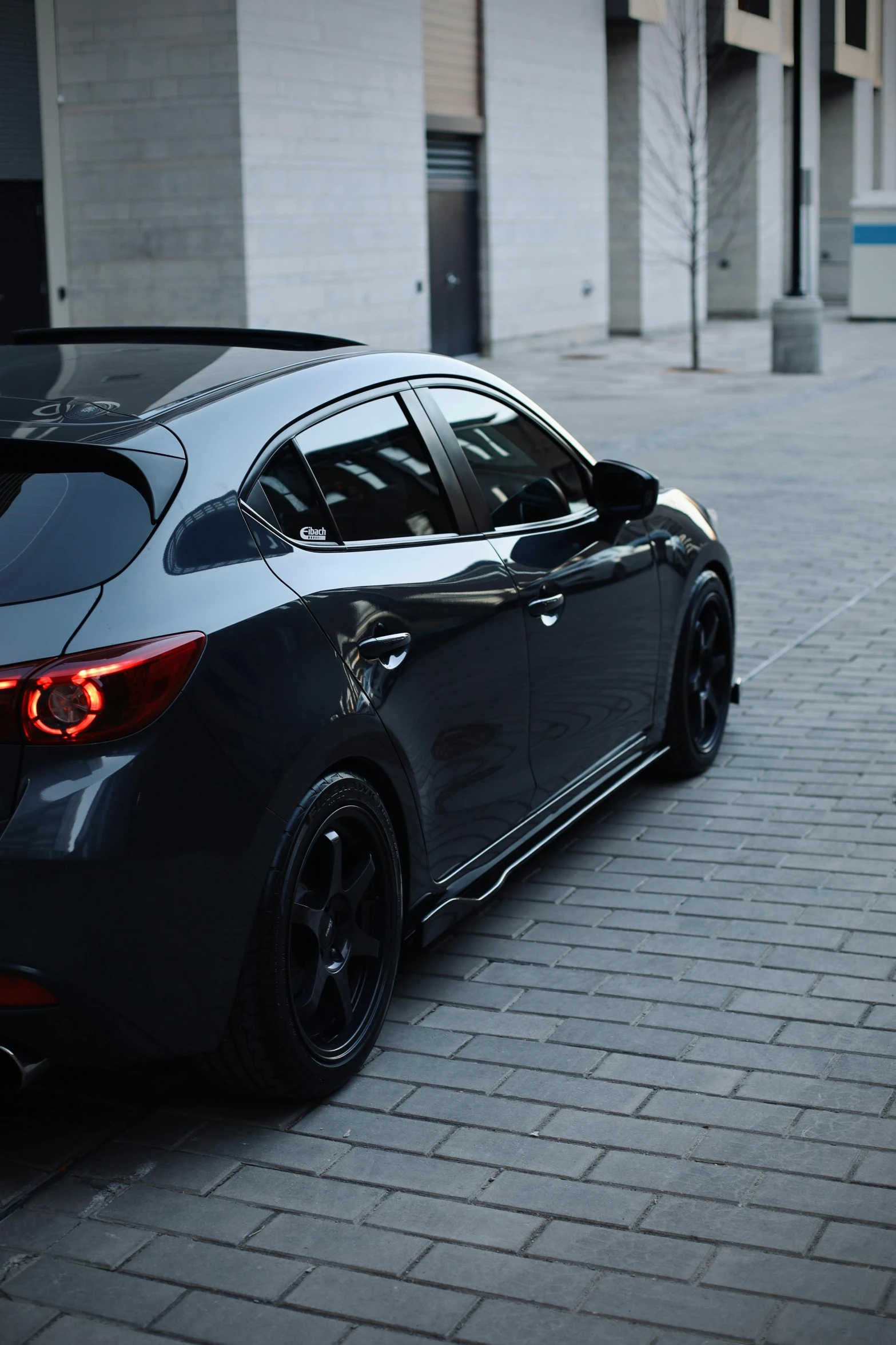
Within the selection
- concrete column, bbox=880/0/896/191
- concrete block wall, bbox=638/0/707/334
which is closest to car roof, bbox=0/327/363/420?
concrete block wall, bbox=638/0/707/334

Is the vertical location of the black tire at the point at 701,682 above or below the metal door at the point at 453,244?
below

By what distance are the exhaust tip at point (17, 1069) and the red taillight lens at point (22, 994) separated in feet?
0.34

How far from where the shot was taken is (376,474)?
153 inches

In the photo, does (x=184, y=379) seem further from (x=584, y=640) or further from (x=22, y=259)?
(x=22, y=259)

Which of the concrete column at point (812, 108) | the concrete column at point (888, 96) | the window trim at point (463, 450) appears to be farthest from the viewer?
the concrete column at point (888, 96)

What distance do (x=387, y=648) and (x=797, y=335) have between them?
21282mm

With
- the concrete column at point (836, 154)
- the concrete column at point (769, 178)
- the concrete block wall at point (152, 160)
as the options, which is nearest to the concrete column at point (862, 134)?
the concrete column at point (836, 154)

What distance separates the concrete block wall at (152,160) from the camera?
19.4m

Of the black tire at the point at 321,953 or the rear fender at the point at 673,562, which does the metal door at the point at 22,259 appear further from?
the black tire at the point at 321,953

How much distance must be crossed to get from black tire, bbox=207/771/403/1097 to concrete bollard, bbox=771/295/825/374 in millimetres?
20884

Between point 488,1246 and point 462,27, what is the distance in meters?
25.4

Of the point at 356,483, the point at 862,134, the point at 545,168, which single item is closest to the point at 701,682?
the point at 356,483

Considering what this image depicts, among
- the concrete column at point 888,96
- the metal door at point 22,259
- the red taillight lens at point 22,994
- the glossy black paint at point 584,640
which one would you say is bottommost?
the red taillight lens at point 22,994

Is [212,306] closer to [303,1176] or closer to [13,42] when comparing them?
[13,42]
